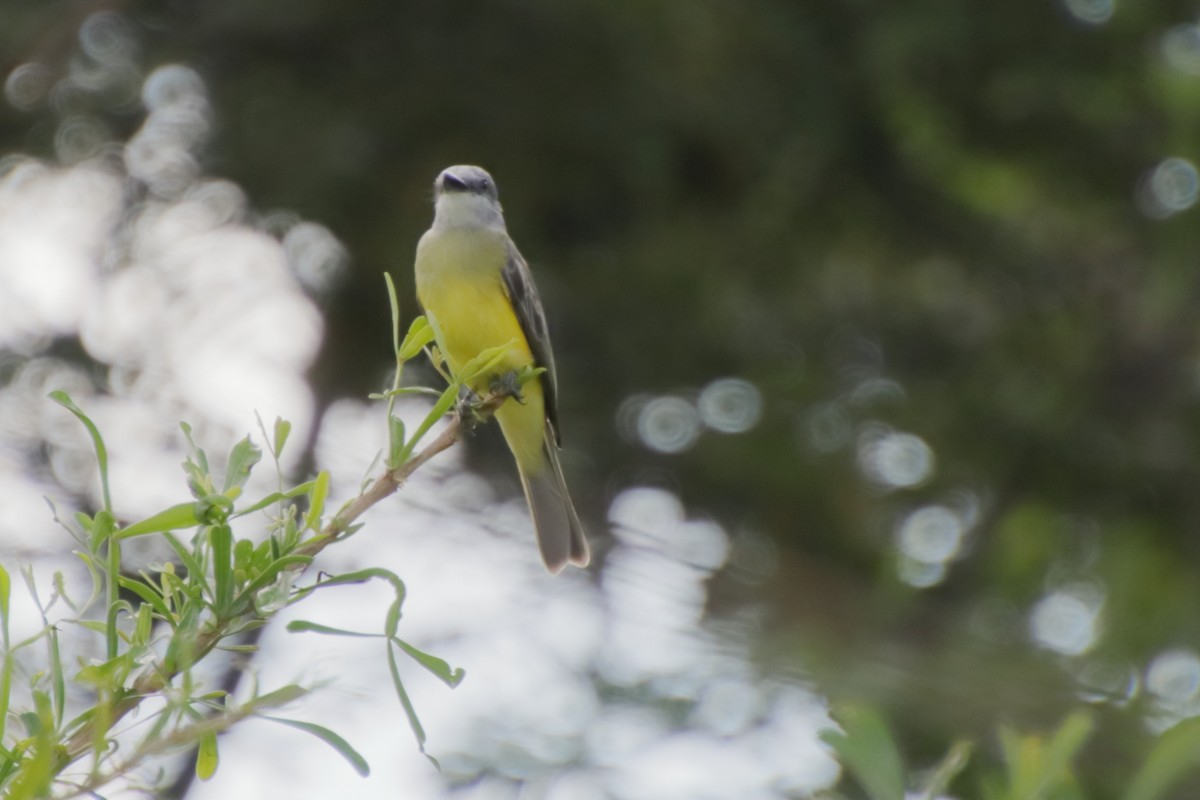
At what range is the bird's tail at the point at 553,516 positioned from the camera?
3.13 meters

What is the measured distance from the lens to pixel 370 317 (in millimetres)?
4973

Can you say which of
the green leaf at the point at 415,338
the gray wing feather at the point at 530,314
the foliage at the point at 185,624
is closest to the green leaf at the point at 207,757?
the foliage at the point at 185,624

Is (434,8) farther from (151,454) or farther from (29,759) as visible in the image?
(29,759)

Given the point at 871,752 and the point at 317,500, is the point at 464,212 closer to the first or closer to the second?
the point at 317,500

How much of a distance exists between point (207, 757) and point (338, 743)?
10 centimetres

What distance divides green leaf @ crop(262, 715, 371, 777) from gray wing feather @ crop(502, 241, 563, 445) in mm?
2379

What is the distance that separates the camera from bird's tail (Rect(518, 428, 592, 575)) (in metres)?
3.13

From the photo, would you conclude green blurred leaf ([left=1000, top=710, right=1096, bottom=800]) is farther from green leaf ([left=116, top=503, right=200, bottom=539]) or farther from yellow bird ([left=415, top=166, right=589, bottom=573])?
yellow bird ([left=415, top=166, right=589, bottom=573])

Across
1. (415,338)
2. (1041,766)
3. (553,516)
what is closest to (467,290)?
(553,516)

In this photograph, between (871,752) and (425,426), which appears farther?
(425,426)

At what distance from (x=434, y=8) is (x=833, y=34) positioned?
1.53 meters

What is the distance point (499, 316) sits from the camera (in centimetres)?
335

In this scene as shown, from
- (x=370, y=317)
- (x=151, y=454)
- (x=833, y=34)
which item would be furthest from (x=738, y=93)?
(x=151, y=454)

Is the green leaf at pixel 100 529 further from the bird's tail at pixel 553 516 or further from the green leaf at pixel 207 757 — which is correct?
the bird's tail at pixel 553 516
